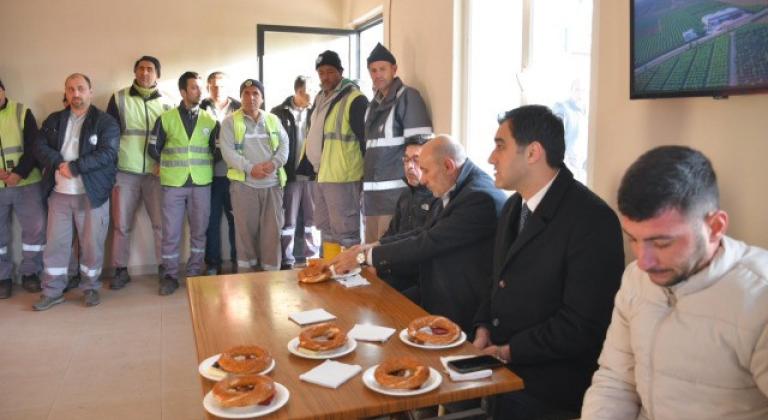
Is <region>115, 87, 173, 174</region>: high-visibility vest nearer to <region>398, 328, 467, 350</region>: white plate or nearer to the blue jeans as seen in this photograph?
the blue jeans

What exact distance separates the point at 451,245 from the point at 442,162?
14.3 inches

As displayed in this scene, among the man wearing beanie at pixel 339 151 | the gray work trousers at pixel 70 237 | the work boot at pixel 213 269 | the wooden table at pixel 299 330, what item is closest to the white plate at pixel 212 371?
the wooden table at pixel 299 330

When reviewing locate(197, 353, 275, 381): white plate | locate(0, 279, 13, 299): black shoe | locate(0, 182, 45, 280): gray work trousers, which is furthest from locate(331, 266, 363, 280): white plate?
locate(0, 279, 13, 299): black shoe

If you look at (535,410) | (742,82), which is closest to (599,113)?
(742,82)

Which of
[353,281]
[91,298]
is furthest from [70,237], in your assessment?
[353,281]

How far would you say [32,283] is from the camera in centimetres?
531

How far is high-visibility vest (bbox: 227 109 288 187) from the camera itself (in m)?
5.24

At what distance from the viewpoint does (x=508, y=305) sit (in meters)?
2.18

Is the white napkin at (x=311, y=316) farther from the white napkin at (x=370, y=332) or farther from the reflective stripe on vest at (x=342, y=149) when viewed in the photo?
the reflective stripe on vest at (x=342, y=149)

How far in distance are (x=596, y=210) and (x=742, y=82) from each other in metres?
0.54

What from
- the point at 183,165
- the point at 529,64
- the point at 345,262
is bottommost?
the point at 345,262

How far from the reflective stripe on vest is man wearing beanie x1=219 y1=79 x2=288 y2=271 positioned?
742 millimetres

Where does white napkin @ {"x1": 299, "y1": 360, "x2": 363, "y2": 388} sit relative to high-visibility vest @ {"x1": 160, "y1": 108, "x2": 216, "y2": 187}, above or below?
below

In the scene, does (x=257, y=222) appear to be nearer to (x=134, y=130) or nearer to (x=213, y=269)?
(x=213, y=269)
